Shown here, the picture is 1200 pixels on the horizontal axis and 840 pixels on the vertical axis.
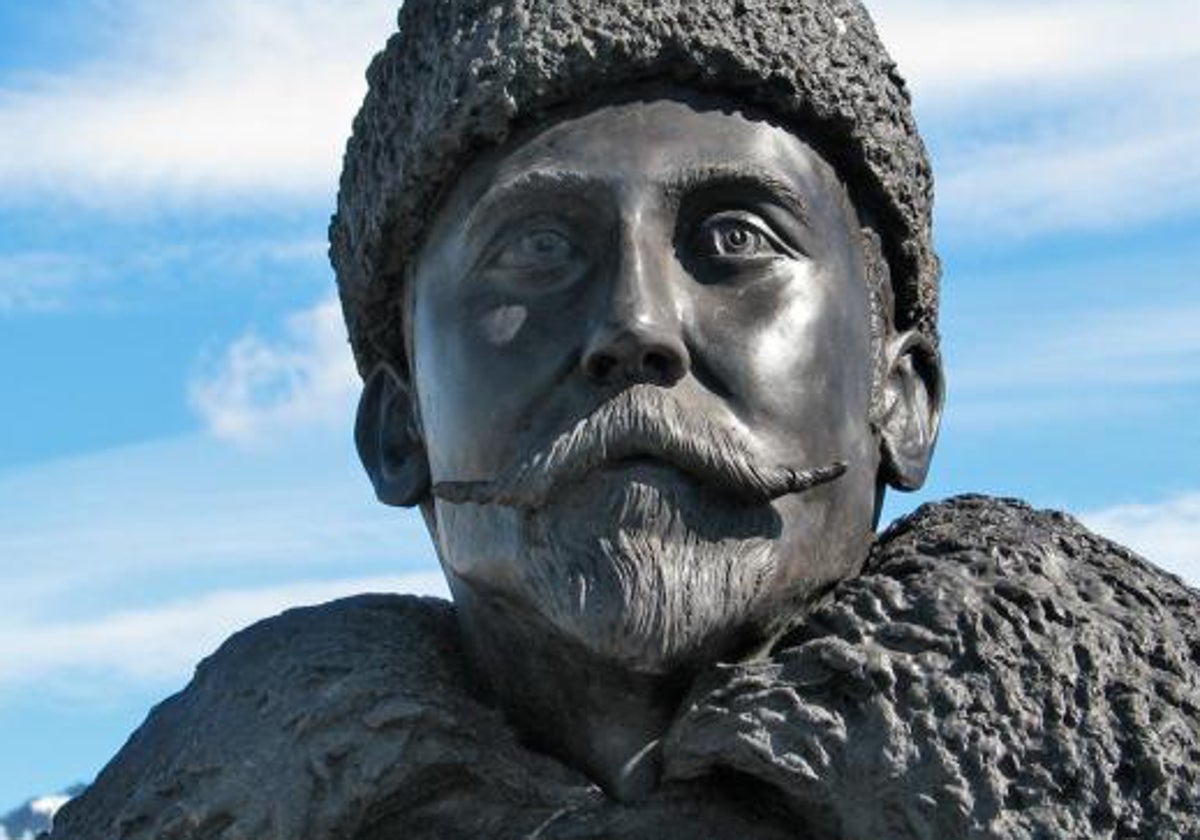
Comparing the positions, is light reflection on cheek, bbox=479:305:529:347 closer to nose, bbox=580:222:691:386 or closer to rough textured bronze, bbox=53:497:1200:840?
nose, bbox=580:222:691:386

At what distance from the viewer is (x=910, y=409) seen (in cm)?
556

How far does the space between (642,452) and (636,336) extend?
0.63 ft

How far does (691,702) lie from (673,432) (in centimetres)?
47

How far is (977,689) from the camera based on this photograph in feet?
15.7

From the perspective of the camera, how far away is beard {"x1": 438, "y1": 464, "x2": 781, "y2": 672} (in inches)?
191

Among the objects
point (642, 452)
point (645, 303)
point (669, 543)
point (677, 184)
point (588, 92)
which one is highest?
point (588, 92)

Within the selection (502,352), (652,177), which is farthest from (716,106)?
(502,352)

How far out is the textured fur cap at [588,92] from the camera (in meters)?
5.21

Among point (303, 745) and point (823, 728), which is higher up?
point (303, 745)

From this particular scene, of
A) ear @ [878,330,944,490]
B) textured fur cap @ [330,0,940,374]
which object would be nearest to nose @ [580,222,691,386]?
textured fur cap @ [330,0,940,374]

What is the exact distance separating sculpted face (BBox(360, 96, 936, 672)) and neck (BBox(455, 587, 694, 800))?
0.05 meters

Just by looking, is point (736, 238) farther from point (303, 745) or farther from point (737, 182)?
point (303, 745)

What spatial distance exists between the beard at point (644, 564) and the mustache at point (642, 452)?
3 cm

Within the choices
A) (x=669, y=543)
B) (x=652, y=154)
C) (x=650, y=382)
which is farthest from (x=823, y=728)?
(x=652, y=154)
